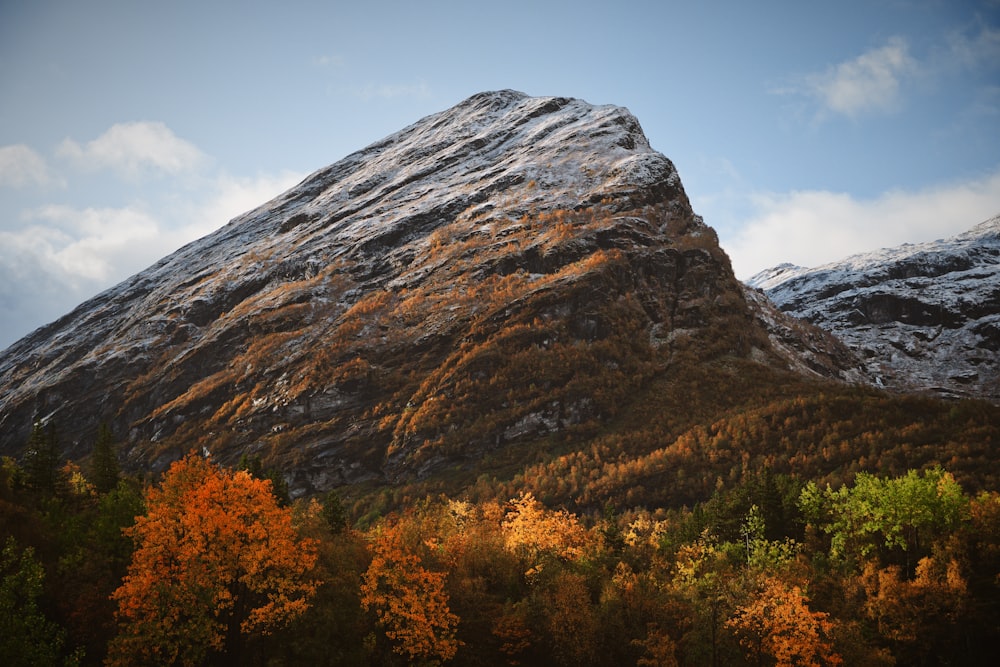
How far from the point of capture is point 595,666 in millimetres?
49188

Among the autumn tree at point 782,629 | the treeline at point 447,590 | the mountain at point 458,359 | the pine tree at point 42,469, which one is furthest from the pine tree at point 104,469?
the autumn tree at point 782,629

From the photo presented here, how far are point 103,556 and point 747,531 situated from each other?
63124 mm

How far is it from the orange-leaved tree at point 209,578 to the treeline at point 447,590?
0.48 ft

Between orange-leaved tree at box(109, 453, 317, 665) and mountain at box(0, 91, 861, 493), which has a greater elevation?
mountain at box(0, 91, 861, 493)

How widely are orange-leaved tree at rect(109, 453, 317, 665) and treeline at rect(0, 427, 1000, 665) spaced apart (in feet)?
0.48

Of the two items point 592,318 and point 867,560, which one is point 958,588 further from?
point 592,318

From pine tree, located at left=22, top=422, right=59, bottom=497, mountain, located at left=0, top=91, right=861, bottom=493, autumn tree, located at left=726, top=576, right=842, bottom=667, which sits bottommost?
autumn tree, located at left=726, top=576, right=842, bottom=667

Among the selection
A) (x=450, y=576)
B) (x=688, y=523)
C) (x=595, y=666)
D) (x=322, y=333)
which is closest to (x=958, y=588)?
(x=595, y=666)

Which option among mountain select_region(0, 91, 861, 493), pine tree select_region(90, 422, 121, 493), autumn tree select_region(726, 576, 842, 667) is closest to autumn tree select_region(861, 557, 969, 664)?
autumn tree select_region(726, 576, 842, 667)

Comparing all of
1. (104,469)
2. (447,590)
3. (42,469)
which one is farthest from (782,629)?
(104,469)

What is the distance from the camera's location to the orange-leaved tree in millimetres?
38969

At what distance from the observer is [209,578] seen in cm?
4128

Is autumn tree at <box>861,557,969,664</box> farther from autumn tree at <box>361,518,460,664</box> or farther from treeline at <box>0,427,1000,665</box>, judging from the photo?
autumn tree at <box>361,518,460,664</box>

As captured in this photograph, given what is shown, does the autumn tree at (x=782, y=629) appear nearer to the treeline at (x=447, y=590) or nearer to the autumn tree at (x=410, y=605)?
the treeline at (x=447, y=590)
